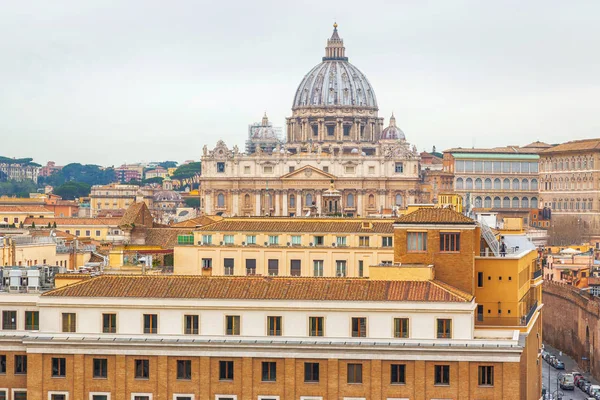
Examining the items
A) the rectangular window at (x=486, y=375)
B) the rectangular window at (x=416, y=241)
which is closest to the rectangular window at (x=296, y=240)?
the rectangular window at (x=416, y=241)

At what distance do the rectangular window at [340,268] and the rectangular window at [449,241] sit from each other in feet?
37.2

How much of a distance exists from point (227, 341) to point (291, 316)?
187 centimetres

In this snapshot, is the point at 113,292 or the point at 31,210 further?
the point at 31,210

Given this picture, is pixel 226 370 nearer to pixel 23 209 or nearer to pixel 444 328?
pixel 444 328

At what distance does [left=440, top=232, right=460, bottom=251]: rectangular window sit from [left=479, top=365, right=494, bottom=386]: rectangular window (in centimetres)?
564

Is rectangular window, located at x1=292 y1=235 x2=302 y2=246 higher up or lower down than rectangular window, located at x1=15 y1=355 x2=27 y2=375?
higher up

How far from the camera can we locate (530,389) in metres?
56.7

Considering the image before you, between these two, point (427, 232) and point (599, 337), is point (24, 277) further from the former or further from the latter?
point (599, 337)

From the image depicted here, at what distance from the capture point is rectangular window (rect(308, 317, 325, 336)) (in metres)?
51.1

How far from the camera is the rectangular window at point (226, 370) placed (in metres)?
50.9

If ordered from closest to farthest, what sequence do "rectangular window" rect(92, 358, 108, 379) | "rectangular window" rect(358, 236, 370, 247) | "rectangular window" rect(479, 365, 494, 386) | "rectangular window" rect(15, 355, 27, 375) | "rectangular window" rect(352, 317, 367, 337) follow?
"rectangular window" rect(479, 365, 494, 386)
"rectangular window" rect(352, 317, 367, 337)
"rectangular window" rect(92, 358, 108, 379)
"rectangular window" rect(15, 355, 27, 375)
"rectangular window" rect(358, 236, 370, 247)

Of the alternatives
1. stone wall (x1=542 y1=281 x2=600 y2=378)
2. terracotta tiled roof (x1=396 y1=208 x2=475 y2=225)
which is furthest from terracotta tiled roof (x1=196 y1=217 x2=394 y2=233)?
stone wall (x1=542 y1=281 x2=600 y2=378)

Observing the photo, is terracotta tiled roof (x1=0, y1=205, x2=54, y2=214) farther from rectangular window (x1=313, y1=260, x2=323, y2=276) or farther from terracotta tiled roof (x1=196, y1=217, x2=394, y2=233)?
rectangular window (x1=313, y1=260, x2=323, y2=276)

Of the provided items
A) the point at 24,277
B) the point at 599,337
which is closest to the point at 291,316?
the point at 24,277
